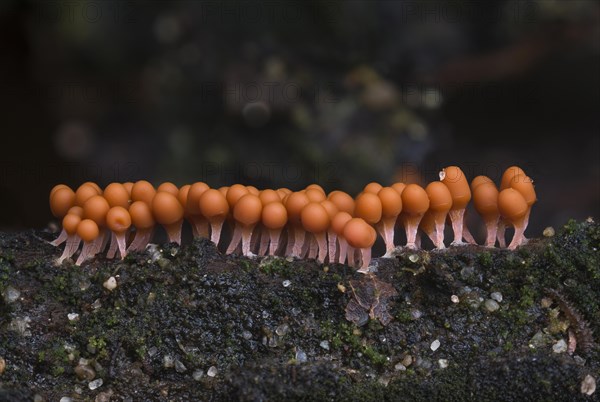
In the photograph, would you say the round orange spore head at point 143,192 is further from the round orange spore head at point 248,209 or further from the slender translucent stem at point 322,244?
the slender translucent stem at point 322,244

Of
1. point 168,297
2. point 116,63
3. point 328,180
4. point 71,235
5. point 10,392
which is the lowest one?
point 10,392

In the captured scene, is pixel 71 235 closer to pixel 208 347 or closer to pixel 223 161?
pixel 208 347

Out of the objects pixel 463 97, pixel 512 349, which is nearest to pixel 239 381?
pixel 512 349

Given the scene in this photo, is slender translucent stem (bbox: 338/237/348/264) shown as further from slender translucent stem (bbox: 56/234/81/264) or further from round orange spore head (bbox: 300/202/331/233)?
slender translucent stem (bbox: 56/234/81/264)

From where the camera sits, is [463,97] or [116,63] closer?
[116,63]

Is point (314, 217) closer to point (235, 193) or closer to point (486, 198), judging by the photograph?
point (235, 193)

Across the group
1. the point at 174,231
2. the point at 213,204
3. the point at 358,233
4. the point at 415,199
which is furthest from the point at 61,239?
the point at 415,199

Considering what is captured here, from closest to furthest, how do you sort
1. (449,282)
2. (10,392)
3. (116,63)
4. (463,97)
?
(10,392), (449,282), (116,63), (463,97)

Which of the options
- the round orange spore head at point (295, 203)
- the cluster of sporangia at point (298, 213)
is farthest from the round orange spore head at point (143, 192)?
the round orange spore head at point (295, 203)
